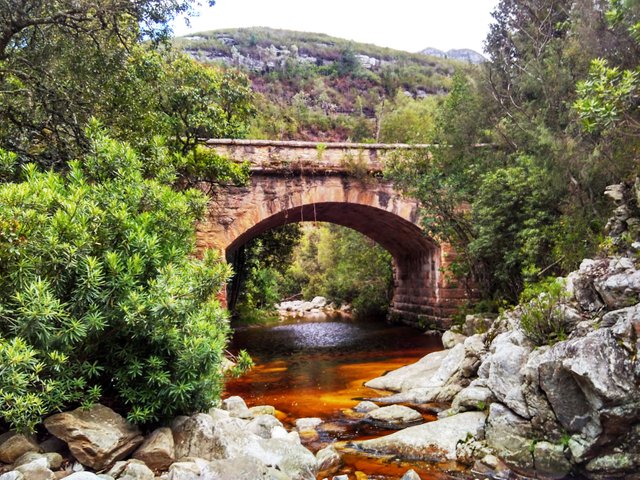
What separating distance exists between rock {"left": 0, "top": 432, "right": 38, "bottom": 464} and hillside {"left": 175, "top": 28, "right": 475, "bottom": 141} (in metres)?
28.5

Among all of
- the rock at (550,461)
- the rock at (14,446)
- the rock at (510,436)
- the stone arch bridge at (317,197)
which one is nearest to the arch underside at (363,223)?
the stone arch bridge at (317,197)

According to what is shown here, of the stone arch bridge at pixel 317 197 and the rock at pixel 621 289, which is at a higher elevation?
the stone arch bridge at pixel 317 197

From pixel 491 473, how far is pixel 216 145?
9.57m

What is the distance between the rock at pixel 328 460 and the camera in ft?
A: 15.7

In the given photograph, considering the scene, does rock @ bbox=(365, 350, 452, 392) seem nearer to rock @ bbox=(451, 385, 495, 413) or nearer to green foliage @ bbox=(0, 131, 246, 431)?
rock @ bbox=(451, 385, 495, 413)

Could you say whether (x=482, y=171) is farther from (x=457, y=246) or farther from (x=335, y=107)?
(x=335, y=107)

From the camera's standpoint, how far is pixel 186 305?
13.3 feet

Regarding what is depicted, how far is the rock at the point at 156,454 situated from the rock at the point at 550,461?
10.6 feet

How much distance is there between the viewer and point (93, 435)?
3578 mm

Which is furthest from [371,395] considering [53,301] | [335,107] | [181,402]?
[335,107]

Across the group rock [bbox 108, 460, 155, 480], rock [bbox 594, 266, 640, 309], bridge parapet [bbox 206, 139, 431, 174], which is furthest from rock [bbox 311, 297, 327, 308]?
rock [bbox 108, 460, 155, 480]

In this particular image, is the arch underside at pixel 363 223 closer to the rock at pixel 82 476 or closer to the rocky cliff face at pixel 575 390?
the rocky cliff face at pixel 575 390

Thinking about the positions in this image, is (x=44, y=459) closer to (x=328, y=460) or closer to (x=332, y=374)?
(x=328, y=460)

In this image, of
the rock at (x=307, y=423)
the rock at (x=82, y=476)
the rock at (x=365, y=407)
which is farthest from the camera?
the rock at (x=365, y=407)
